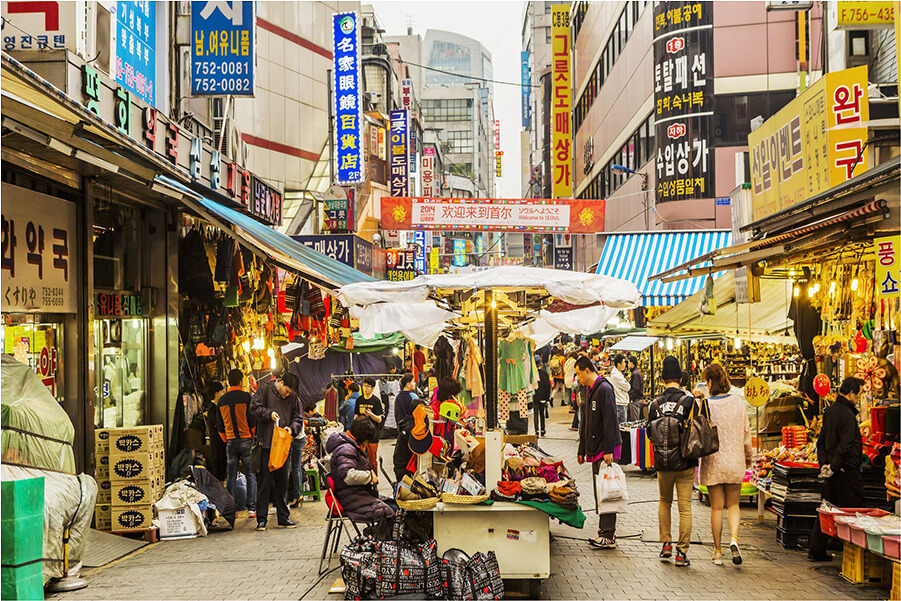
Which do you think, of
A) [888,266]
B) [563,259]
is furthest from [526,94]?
[888,266]

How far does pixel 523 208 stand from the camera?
25.4m

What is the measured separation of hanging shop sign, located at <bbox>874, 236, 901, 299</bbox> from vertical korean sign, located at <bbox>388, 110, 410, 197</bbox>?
3094cm

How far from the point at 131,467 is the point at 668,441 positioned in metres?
6.21

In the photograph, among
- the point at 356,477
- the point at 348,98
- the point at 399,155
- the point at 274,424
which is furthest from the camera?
the point at 399,155

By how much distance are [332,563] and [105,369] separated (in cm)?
443

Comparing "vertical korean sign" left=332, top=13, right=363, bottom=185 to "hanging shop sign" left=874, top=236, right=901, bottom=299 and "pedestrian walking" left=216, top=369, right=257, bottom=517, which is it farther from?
"hanging shop sign" left=874, top=236, right=901, bottom=299

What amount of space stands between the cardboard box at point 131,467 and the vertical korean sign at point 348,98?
15.7 metres

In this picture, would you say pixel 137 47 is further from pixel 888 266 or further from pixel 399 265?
pixel 399 265

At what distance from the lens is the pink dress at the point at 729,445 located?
343 inches

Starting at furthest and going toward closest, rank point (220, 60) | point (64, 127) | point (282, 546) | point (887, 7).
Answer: point (220, 60), point (887, 7), point (282, 546), point (64, 127)

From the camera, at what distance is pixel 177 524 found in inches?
404

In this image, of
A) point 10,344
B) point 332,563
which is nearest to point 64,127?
point 10,344

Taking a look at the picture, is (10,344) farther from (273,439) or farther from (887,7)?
(887,7)

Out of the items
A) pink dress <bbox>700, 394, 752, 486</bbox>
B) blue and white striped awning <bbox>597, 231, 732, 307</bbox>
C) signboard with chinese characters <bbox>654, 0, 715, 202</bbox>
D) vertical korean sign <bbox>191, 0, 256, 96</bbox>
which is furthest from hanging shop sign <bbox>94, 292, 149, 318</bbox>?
signboard with chinese characters <bbox>654, 0, 715, 202</bbox>
